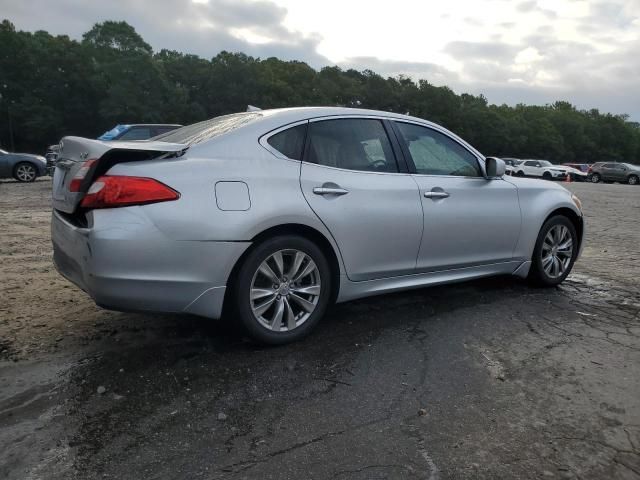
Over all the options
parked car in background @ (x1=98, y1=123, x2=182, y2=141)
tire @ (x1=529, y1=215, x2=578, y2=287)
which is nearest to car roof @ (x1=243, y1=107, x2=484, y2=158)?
tire @ (x1=529, y1=215, x2=578, y2=287)

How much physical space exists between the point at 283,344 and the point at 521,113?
337ft

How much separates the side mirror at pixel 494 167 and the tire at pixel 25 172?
1735 cm

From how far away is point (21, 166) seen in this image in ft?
57.9

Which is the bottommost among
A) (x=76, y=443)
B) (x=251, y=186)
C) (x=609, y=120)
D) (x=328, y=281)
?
(x=76, y=443)

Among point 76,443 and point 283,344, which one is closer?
point 76,443

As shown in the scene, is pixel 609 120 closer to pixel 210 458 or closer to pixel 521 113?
pixel 521 113

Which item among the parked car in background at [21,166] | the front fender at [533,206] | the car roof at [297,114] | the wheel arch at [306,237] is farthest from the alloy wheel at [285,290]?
the parked car in background at [21,166]

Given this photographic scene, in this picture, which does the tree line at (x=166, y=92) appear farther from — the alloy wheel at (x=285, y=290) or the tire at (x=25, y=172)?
the alloy wheel at (x=285, y=290)

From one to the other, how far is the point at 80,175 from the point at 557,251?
4354mm

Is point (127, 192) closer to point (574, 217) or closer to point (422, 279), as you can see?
point (422, 279)

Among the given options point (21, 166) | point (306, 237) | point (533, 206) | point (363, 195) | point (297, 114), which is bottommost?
point (21, 166)

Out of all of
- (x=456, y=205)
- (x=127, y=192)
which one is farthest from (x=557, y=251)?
(x=127, y=192)

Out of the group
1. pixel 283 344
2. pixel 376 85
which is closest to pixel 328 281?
pixel 283 344

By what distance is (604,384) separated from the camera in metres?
3.15
